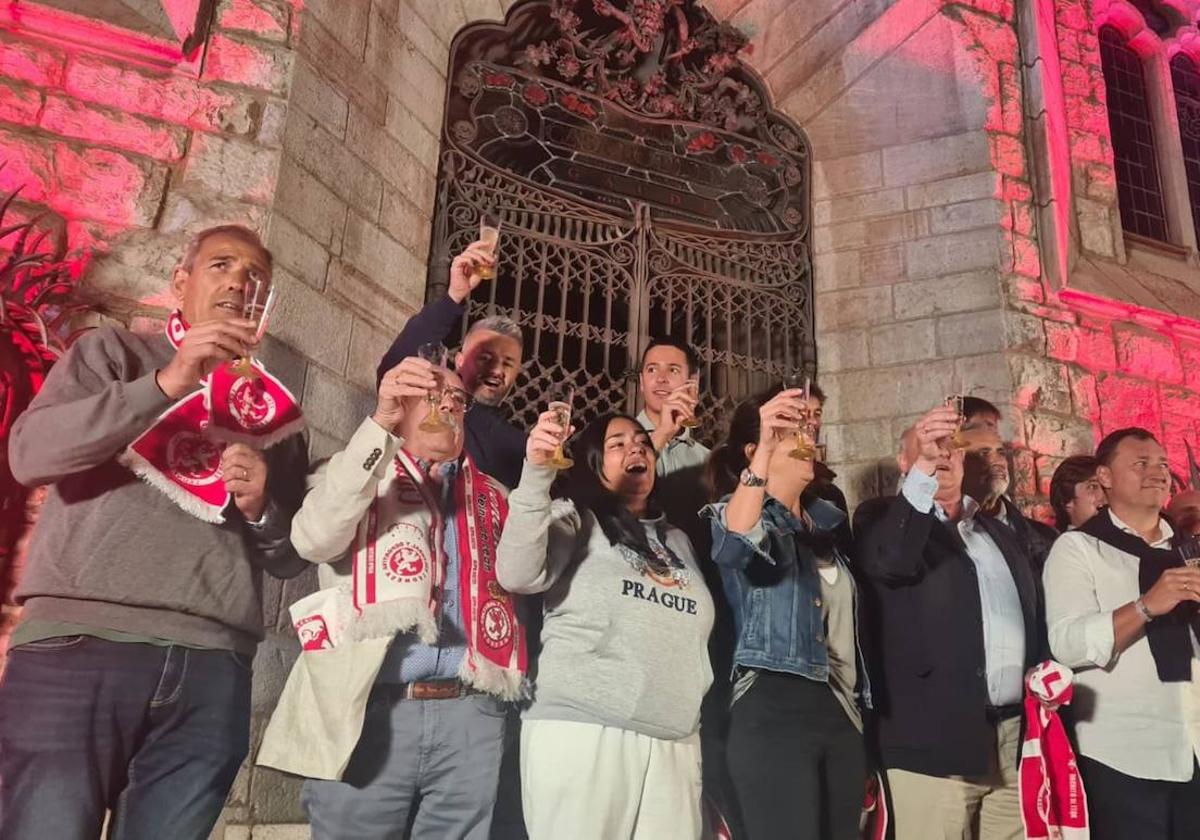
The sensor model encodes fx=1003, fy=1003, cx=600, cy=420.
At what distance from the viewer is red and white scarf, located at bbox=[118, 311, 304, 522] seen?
2383 mm

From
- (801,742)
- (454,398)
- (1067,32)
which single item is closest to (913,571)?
(801,742)

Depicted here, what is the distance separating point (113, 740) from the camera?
2.18 meters

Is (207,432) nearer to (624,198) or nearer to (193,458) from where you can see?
(193,458)

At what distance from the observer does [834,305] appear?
6086 mm

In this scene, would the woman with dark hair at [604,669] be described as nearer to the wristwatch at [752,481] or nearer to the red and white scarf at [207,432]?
the wristwatch at [752,481]

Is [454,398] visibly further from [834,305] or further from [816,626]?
[834,305]

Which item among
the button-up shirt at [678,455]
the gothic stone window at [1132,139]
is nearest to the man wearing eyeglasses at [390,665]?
the button-up shirt at [678,455]

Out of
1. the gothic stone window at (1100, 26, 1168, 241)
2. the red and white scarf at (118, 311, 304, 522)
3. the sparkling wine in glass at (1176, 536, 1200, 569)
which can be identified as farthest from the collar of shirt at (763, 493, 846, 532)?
the gothic stone window at (1100, 26, 1168, 241)

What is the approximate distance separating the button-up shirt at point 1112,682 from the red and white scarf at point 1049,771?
0.16m

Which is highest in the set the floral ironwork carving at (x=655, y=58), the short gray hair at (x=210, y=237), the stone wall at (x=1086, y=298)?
the floral ironwork carving at (x=655, y=58)

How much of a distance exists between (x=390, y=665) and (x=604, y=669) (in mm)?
561

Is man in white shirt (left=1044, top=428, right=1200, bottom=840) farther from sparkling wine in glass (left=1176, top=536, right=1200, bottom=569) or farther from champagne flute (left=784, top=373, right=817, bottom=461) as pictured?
champagne flute (left=784, top=373, right=817, bottom=461)

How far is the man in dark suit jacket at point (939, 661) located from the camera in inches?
118

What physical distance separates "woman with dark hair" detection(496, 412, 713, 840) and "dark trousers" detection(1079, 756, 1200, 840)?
4.61ft
